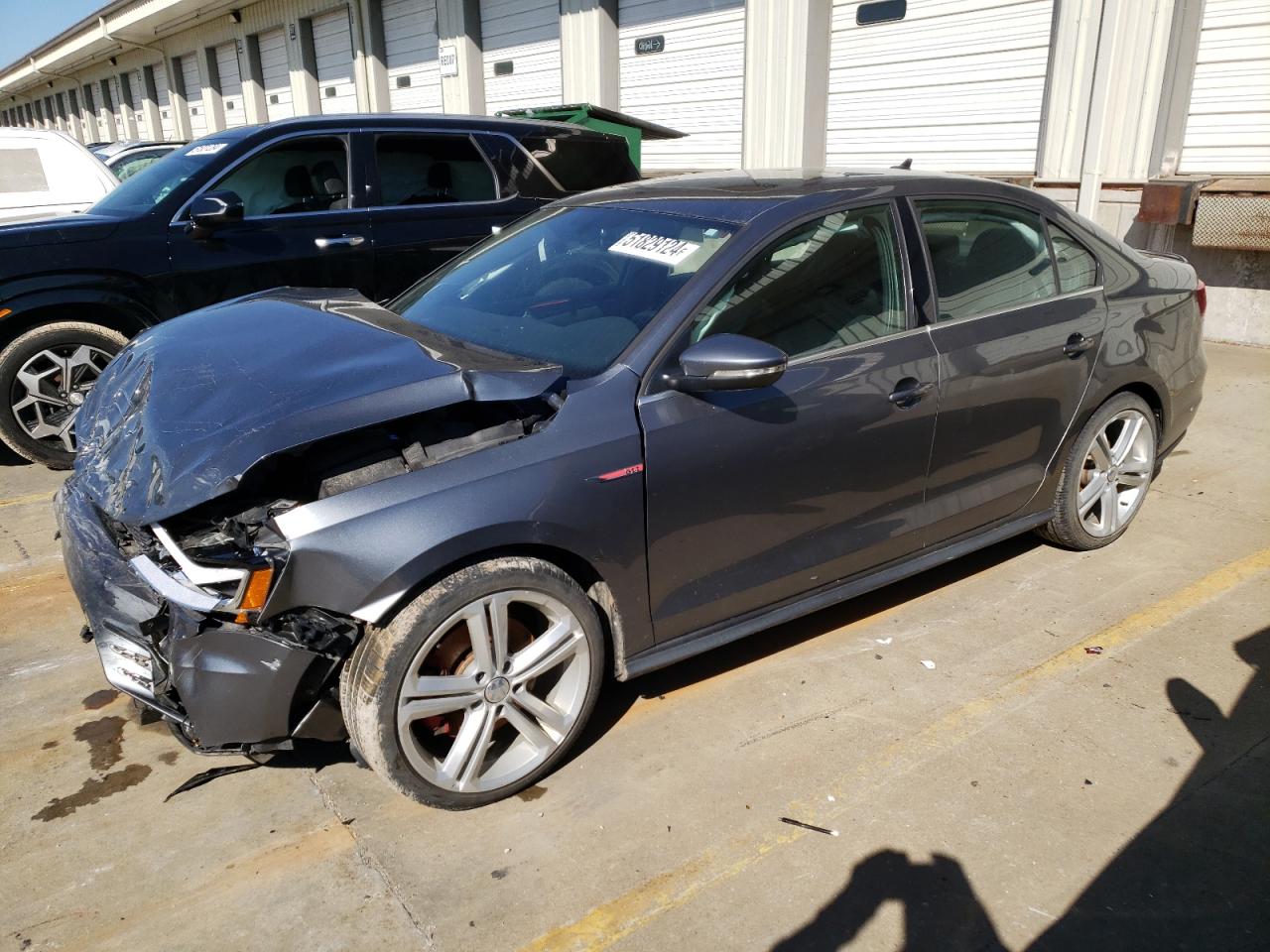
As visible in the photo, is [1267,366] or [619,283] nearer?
[619,283]

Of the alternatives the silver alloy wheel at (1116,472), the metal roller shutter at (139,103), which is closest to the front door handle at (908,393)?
the silver alloy wheel at (1116,472)

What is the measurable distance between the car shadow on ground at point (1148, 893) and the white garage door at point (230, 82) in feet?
89.1

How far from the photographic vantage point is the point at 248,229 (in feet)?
18.6

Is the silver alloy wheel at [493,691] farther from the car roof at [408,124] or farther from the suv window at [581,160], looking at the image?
the suv window at [581,160]

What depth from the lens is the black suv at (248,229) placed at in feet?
17.2

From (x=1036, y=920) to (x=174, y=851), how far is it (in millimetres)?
2258

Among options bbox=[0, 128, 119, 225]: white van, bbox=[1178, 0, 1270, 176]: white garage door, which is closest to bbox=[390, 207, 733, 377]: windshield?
bbox=[0, 128, 119, 225]: white van

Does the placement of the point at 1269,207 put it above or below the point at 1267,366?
above

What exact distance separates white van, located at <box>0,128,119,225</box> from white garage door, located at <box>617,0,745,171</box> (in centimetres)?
739

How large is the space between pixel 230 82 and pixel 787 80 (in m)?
20.4

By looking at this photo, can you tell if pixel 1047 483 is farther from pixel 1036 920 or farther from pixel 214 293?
pixel 214 293

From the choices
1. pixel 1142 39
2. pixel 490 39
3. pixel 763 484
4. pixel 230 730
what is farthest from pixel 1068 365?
pixel 490 39

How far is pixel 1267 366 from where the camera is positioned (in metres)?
7.58

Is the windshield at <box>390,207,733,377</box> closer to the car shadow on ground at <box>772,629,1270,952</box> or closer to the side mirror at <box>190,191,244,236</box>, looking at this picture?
the car shadow on ground at <box>772,629,1270,952</box>
